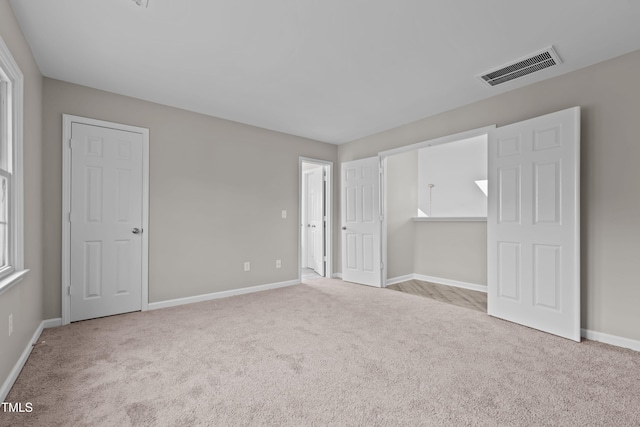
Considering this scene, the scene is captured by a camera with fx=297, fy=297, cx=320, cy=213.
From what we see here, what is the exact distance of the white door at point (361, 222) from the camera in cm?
472

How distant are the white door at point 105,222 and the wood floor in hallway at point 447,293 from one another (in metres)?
3.59

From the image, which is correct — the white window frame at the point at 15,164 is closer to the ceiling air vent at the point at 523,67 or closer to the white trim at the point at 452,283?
the ceiling air vent at the point at 523,67

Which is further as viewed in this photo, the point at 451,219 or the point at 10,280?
the point at 451,219

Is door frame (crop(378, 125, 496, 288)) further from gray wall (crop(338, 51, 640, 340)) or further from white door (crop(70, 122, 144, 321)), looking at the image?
white door (crop(70, 122, 144, 321))

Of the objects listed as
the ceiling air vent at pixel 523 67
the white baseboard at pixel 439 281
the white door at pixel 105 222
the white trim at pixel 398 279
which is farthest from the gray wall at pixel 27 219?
the white baseboard at pixel 439 281

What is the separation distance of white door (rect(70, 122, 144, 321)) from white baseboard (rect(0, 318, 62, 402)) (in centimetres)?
16

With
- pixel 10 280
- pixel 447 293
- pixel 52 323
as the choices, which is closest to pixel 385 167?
pixel 447 293

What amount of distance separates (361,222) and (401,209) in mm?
853

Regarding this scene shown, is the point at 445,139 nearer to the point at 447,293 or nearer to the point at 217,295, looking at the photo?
the point at 447,293

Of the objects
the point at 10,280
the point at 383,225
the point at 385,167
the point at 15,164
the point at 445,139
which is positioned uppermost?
the point at 445,139

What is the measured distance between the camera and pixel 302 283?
16.1 ft

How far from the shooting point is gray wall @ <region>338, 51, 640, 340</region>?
248 cm

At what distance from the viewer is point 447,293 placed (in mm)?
4336

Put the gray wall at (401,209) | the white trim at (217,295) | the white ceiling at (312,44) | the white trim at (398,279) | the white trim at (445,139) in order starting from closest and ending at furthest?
the white ceiling at (312,44)
the white trim at (445,139)
the white trim at (217,295)
the white trim at (398,279)
the gray wall at (401,209)
